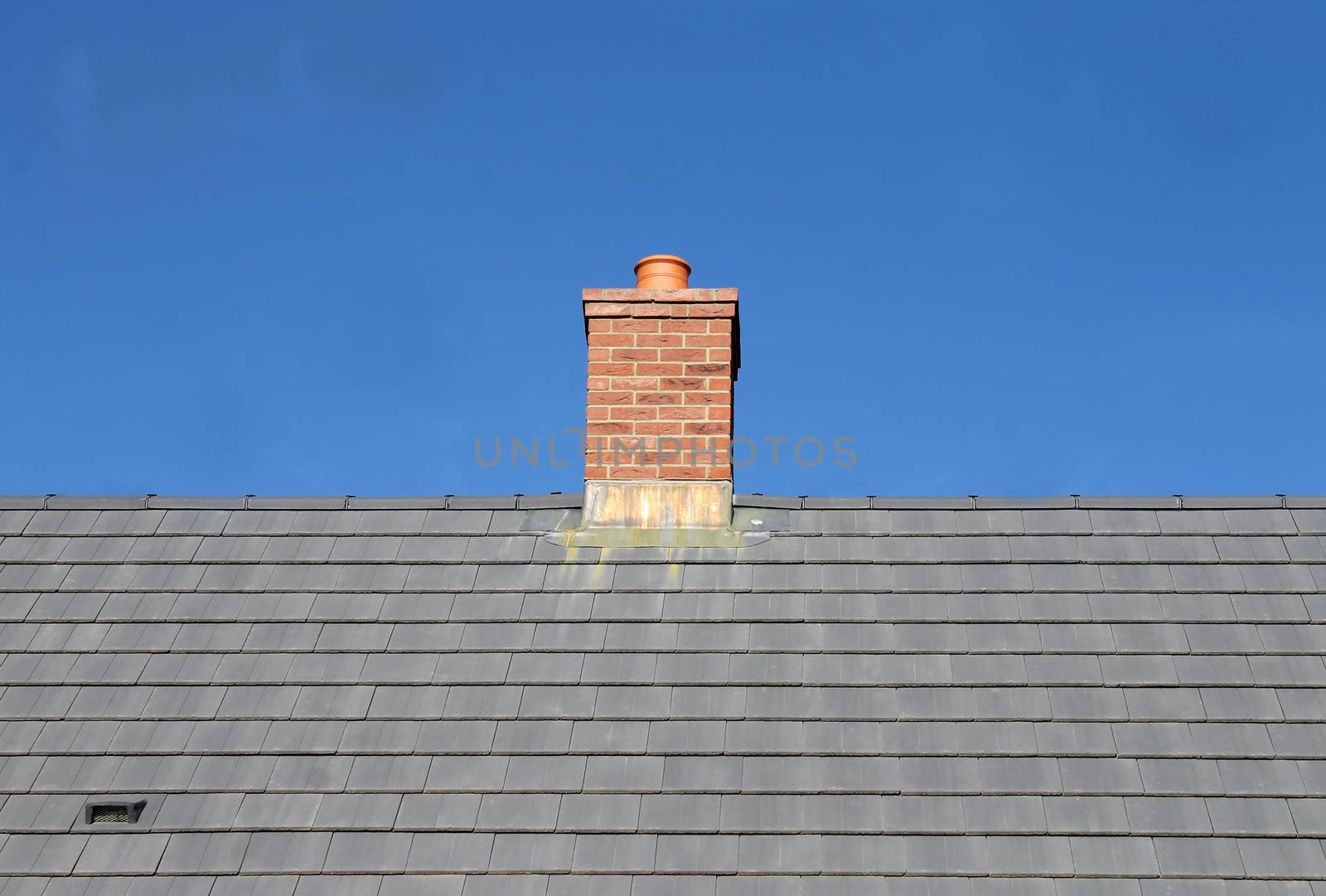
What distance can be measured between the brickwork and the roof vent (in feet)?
9.72

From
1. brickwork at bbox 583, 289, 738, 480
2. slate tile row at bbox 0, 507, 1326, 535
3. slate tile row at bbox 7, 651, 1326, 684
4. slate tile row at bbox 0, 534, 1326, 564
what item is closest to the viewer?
slate tile row at bbox 7, 651, 1326, 684

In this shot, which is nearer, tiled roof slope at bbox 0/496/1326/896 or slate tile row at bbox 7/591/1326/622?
tiled roof slope at bbox 0/496/1326/896

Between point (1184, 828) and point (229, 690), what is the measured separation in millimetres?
4284

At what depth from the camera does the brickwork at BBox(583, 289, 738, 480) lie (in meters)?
8.14

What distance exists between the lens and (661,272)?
28.4ft

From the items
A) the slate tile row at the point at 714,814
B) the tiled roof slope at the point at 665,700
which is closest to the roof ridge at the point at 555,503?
the tiled roof slope at the point at 665,700

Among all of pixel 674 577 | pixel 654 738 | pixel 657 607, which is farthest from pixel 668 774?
pixel 674 577

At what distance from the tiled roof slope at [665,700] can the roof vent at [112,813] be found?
56mm

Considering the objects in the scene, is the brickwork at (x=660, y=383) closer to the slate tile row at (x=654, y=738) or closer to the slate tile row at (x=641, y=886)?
the slate tile row at (x=654, y=738)

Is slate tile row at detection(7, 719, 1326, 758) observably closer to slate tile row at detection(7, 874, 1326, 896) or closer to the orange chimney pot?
slate tile row at detection(7, 874, 1326, 896)

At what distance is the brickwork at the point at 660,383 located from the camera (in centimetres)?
814

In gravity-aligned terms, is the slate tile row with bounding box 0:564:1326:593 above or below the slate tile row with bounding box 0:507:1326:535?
below

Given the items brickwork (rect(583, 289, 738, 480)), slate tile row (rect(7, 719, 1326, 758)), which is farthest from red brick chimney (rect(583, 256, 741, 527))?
slate tile row (rect(7, 719, 1326, 758))

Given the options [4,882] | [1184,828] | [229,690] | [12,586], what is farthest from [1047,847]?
[12,586]
